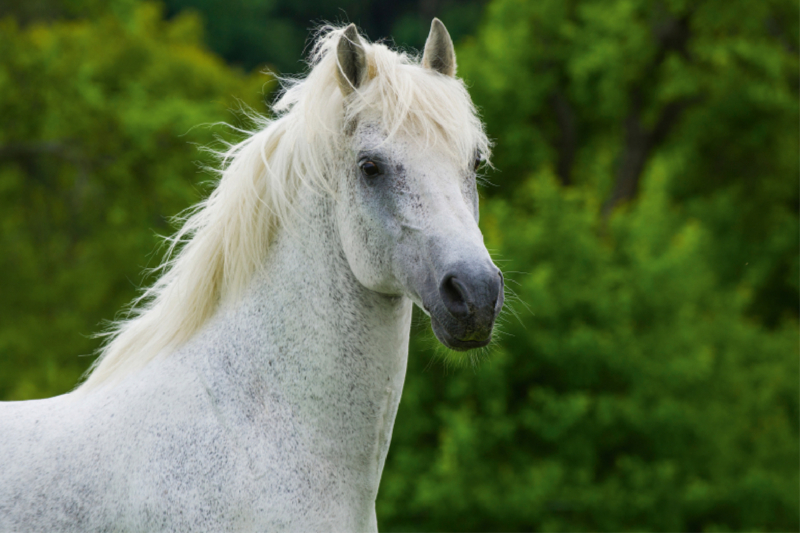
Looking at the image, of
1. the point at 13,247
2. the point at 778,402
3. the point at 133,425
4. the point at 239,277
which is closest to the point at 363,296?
the point at 239,277

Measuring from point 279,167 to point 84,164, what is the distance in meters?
14.6

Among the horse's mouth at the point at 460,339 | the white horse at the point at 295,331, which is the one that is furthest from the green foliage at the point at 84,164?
the horse's mouth at the point at 460,339

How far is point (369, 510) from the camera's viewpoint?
2547 millimetres

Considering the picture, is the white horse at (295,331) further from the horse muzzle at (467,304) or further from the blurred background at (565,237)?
the blurred background at (565,237)

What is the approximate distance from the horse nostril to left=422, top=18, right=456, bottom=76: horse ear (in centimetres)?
89

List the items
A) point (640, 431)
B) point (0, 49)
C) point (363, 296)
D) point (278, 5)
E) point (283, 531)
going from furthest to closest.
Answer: point (278, 5)
point (0, 49)
point (640, 431)
point (363, 296)
point (283, 531)

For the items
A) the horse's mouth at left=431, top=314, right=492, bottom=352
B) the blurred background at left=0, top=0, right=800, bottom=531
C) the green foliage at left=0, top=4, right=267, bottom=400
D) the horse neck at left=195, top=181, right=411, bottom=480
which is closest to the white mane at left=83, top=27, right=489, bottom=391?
the horse neck at left=195, top=181, right=411, bottom=480

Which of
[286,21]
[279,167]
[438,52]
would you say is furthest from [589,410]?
[286,21]

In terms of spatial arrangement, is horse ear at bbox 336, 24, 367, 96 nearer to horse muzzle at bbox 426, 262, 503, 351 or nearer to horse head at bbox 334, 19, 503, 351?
horse head at bbox 334, 19, 503, 351

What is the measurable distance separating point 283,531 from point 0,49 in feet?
51.8

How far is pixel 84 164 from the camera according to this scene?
15789 millimetres

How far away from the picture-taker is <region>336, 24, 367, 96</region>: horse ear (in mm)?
2475

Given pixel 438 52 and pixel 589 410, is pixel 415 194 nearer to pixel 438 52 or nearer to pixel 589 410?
pixel 438 52

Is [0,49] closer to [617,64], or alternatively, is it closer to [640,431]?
[617,64]
